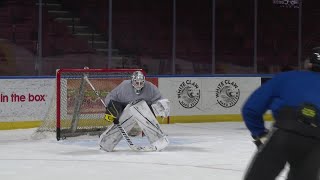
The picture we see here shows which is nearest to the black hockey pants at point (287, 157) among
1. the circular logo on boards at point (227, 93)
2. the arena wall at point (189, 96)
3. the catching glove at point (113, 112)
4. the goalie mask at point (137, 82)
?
the catching glove at point (113, 112)

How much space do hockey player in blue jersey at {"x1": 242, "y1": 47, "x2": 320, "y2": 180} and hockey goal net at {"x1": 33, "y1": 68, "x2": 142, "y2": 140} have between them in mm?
6529

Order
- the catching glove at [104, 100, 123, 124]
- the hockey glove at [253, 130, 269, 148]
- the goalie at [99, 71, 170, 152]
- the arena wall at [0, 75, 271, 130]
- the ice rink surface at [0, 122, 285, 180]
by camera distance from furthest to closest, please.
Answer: the arena wall at [0, 75, 271, 130]
the goalie at [99, 71, 170, 152]
the catching glove at [104, 100, 123, 124]
the ice rink surface at [0, 122, 285, 180]
the hockey glove at [253, 130, 269, 148]

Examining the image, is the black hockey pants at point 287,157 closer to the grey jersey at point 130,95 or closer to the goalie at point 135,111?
the goalie at point 135,111

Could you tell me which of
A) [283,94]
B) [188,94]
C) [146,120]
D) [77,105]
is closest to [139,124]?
[146,120]

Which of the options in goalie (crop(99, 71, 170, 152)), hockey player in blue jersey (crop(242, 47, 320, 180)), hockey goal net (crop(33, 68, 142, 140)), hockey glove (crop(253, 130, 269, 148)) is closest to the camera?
hockey player in blue jersey (crop(242, 47, 320, 180))

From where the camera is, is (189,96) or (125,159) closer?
(125,159)

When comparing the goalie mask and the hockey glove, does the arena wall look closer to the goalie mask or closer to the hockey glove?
the goalie mask

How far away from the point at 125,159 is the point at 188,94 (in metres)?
5.24

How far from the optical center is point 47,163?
662 centimetres

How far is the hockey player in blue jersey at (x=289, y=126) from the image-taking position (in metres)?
2.70

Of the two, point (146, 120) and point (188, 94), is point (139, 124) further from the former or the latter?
point (188, 94)

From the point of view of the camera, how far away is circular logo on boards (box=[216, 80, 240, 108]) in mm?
12367

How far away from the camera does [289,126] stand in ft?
8.89

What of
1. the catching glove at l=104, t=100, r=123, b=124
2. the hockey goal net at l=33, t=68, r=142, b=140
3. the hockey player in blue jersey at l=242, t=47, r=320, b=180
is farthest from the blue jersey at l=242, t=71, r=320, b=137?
the hockey goal net at l=33, t=68, r=142, b=140
